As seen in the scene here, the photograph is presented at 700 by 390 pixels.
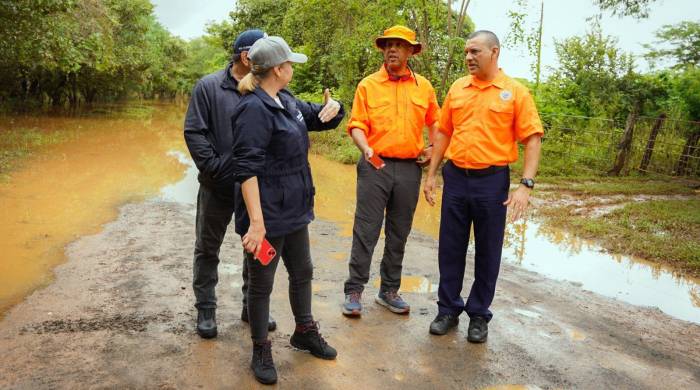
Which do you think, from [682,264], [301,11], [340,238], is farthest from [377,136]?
[301,11]

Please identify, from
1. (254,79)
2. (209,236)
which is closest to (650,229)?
(209,236)

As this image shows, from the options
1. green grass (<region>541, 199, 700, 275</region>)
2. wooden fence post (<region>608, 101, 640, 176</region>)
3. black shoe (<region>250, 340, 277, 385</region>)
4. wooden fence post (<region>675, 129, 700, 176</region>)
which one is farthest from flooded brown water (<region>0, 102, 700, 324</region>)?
wooden fence post (<region>675, 129, 700, 176</region>)

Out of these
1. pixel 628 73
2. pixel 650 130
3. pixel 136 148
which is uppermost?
pixel 628 73

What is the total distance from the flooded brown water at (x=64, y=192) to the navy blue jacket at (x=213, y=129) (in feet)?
6.73

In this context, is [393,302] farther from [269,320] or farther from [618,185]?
[618,185]

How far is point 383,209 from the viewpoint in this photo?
4191mm

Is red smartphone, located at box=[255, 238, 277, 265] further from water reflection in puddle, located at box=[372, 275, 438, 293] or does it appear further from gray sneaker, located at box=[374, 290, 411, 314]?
water reflection in puddle, located at box=[372, 275, 438, 293]

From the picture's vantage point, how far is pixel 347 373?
10.8 ft

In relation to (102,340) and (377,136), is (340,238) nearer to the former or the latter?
(377,136)

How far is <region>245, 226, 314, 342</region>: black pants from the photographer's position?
308 centimetres

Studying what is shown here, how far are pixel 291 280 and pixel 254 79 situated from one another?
120cm

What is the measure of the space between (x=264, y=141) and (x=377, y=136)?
1.43 meters

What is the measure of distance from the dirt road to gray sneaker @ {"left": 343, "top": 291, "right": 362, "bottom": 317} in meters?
0.07

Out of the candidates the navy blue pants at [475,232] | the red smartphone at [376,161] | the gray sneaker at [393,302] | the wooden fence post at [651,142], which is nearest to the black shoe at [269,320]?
the gray sneaker at [393,302]
